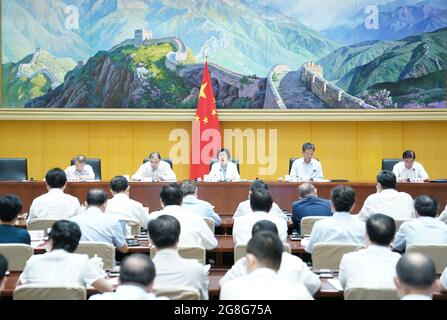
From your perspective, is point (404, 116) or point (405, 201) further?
point (404, 116)

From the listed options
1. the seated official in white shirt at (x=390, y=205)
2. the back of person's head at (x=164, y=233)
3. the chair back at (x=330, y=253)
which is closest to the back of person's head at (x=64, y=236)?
the back of person's head at (x=164, y=233)

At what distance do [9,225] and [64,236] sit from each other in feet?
4.26

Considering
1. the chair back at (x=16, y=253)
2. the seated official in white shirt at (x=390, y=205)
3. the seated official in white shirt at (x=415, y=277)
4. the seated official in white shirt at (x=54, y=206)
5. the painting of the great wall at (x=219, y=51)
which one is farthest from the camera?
the painting of the great wall at (x=219, y=51)

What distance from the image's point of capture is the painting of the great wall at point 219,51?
1125 cm

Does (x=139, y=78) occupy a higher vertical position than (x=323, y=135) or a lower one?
higher

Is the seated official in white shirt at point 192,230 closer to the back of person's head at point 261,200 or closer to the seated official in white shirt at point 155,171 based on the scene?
the back of person's head at point 261,200

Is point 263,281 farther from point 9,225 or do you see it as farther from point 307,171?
point 307,171

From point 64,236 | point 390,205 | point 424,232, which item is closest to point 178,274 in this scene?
point 64,236

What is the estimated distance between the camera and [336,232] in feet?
15.5

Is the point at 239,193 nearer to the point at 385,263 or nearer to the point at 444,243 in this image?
the point at 444,243

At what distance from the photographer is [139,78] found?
1137 centimetres

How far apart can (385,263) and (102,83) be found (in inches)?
343

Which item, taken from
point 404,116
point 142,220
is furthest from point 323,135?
point 142,220

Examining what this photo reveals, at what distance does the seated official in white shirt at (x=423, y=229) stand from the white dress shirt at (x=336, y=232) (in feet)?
1.09
